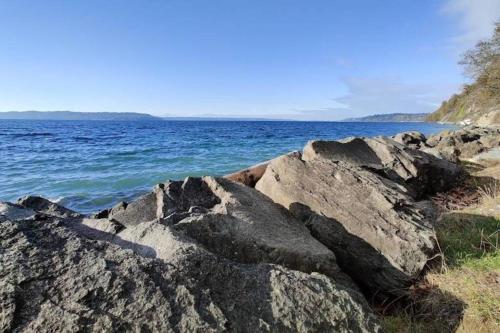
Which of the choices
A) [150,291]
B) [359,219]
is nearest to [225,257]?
[150,291]

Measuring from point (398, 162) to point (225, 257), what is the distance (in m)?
7.32

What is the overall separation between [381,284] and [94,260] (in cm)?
365

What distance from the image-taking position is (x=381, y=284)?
4906 mm

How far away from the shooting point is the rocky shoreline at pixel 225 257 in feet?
8.66

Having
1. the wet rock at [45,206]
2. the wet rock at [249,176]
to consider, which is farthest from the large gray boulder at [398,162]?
the wet rock at [45,206]

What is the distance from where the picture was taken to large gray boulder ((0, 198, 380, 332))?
2.54 meters

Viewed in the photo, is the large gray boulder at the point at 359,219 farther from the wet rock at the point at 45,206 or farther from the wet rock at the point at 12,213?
the wet rock at the point at 12,213

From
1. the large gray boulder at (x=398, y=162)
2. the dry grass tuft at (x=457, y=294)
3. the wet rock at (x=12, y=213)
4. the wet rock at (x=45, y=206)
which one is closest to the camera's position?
the wet rock at (x=12, y=213)

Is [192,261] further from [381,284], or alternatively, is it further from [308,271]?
[381,284]

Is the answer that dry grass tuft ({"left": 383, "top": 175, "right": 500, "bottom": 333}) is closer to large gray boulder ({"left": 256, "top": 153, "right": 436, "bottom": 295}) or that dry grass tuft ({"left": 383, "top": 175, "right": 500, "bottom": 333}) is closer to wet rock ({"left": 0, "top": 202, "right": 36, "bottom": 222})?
large gray boulder ({"left": 256, "top": 153, "right": 436, "bottom": 295})

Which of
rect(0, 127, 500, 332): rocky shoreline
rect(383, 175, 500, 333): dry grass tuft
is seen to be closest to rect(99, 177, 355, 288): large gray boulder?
rect(0, 127, 500, 332): rocky shoreline

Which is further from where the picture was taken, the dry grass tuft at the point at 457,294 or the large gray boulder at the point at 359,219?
the large gray boulder at the point at 359,219

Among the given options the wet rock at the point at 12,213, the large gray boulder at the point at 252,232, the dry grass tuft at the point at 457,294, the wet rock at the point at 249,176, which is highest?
the wet rock at the point at 12,213

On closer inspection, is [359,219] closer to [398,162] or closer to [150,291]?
[150,291]
